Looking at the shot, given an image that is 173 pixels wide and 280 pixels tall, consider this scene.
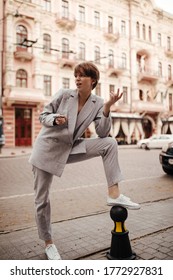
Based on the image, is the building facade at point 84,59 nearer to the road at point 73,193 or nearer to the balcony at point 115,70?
the balcony at point 115,70

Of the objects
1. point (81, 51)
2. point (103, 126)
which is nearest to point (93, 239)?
point (103, 126)

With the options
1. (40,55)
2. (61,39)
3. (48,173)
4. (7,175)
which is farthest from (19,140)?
(48,173)

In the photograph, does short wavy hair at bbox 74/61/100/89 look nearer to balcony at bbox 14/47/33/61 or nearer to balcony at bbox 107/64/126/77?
balcony at bbox 14/47/33/61

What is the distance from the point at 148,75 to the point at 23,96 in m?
12.8

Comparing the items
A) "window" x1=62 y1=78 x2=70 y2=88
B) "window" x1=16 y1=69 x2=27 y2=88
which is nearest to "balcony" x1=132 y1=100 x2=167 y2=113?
"window" x1=62 y1=78 x2=70 y2=88

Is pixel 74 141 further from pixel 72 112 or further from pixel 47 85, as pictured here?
pixel 47 85

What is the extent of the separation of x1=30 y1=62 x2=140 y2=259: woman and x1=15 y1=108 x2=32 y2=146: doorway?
1821 cm

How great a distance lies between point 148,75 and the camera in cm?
2605

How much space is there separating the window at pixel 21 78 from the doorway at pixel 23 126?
184 centimetres

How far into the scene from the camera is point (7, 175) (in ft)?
24.5

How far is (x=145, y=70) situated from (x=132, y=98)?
311 cm

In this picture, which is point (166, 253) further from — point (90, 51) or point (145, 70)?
point (145, 70)

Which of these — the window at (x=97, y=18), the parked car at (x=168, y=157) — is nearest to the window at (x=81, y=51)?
the window at (x=97, y=18)
